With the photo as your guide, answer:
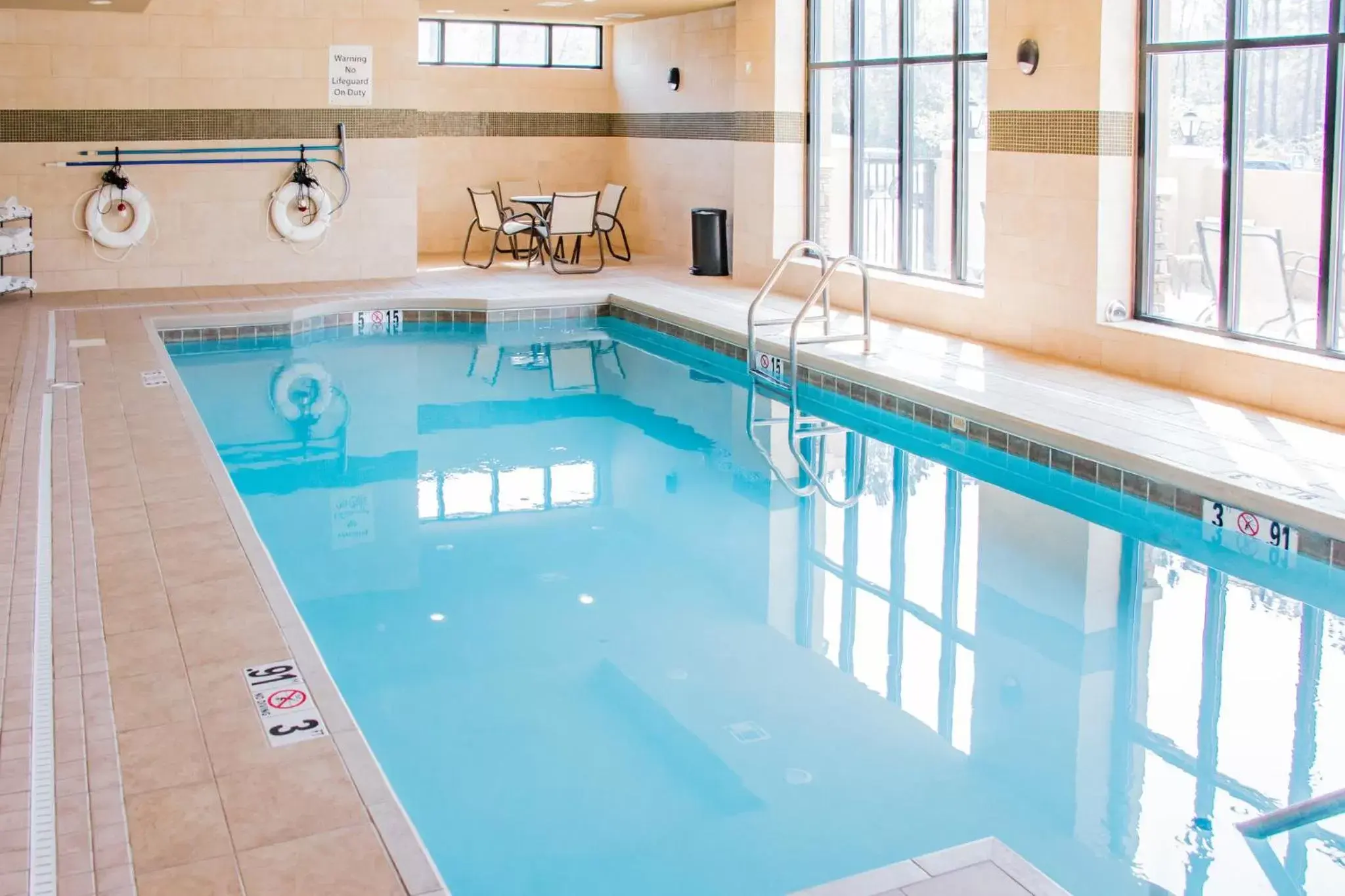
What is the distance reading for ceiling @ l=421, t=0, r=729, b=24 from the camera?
1055 centimetres

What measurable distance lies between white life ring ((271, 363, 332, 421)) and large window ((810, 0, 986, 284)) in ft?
12.0

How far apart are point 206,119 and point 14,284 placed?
5.74 ft

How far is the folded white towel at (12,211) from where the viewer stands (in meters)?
8.92

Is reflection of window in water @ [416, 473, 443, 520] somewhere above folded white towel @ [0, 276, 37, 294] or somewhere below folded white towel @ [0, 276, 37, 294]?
below

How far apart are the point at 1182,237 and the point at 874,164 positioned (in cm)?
290

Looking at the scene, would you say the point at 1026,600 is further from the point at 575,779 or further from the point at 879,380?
the point at 879,380

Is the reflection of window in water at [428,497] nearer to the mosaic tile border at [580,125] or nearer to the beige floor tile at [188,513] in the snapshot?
the beige floor tile at [188,513]

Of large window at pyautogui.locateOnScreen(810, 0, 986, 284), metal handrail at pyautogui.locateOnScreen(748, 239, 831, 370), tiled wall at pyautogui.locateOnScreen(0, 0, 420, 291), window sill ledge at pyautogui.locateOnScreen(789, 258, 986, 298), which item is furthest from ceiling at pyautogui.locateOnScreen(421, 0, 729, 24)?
Result: metal handrail at pyautogui.locateOnScreen(748, 239, 831, 370)

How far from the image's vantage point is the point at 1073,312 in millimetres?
6965

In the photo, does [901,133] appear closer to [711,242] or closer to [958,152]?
[958,152]

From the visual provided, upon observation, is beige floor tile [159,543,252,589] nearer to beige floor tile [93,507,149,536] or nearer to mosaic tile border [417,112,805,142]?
beige floor tile [93,507,149,536]

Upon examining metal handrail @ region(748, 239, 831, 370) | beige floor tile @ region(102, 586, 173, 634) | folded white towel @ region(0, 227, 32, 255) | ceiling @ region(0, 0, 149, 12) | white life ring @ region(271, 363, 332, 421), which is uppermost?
ceiling @ region(0, 0, 149, 12)

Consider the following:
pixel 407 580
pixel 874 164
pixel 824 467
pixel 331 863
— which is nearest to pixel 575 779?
pixel 331 863

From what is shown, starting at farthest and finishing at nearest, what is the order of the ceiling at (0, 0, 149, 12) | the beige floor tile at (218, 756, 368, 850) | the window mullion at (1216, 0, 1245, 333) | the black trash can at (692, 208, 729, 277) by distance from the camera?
the black trash can at (692, 208, 729, 277) < the ceiling at (0, 0, 149, 12) < the window mullion at (1216, 0, 1245, 333) < the beige floor tile at (218, 756, 368, 850)
